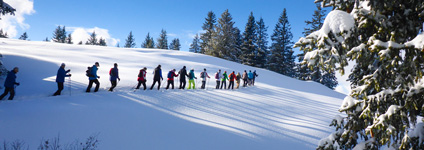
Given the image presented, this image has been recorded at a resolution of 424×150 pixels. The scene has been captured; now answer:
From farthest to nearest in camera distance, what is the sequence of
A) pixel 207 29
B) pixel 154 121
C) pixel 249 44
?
pixel 207 29, pixel 249 44, pixel 154 121

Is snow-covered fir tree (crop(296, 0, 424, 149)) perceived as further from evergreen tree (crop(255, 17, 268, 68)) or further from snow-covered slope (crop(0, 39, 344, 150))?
evergreen tree (crop(255, 17, 268, 68))

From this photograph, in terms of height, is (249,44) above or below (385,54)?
above

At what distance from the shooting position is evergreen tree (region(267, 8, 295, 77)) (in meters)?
42.3

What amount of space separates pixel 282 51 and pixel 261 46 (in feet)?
14.1

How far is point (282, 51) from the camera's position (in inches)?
1670

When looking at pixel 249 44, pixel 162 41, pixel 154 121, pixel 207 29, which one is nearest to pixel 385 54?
pixel 154 121

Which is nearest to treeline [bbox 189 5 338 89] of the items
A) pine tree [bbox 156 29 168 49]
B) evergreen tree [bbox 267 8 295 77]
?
evergreen tree [bbox 267 8 295 77]

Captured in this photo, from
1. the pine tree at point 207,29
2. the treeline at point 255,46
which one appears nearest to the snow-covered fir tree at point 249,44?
the treeline at point 255,46

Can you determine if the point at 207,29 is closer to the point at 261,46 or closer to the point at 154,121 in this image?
the point at 261,46

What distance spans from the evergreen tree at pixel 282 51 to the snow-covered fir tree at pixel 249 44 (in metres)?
4.02

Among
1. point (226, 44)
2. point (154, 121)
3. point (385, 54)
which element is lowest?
point (154, 121)

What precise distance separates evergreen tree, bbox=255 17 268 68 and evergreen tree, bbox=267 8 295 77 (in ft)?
4.79

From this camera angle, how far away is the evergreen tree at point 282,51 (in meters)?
42.3

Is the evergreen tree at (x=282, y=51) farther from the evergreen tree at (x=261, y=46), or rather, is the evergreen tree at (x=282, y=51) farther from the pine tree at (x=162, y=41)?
the pine tree at (x=162, y=41)
